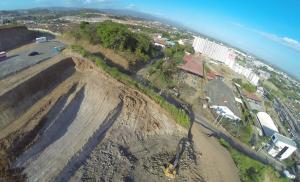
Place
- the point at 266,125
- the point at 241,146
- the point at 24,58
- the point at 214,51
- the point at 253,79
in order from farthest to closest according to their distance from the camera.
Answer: the point at 214,51 < the point at 253,79 < the point at 266,125 < the point at 241,146 < the point at 24,58

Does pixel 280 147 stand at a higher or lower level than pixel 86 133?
lower

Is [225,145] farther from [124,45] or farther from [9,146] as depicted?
[124,45]

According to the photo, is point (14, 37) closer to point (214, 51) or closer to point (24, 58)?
point (24, 58)

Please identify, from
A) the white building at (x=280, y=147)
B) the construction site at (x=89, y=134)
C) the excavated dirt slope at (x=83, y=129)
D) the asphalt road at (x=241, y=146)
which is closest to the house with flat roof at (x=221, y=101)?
the asphalt road at (x=241, y=146)

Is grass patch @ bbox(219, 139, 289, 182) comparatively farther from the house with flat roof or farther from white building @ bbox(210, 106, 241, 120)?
the house with flat roof

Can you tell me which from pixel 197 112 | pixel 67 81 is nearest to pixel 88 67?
pixel 67 81

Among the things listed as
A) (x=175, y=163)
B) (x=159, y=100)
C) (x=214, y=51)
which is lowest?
(x=214, y=51)

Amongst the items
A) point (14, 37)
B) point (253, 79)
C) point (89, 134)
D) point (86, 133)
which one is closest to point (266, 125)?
point (89, 134)
